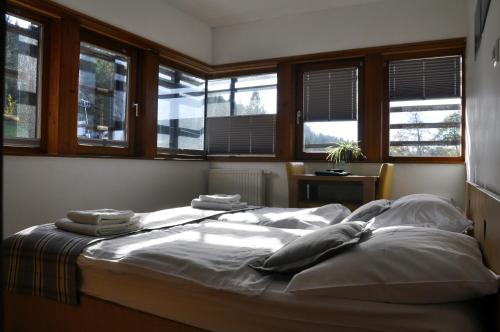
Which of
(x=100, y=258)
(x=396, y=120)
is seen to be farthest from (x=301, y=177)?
(x=100, y=258)

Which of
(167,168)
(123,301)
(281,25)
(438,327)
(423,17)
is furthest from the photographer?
(281,25)

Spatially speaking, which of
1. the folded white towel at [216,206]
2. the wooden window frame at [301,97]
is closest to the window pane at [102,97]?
the folded white towel at [216,206]

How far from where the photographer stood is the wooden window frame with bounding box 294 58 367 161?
383 cm

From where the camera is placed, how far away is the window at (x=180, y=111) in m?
3.96

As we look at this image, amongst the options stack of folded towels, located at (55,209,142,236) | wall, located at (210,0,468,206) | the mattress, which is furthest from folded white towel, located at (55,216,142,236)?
wall, located at (210,0,468,206)

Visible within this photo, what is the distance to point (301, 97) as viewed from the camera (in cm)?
416

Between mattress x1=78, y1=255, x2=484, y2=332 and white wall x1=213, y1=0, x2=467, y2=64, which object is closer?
mattress x1=78, y1=255, x2=484, y2=332

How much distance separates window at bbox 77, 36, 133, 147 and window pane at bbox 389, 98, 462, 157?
2.64 meters

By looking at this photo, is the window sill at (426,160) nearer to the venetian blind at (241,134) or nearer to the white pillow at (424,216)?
the venetian blind at (241,134)

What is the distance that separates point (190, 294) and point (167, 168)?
9.06 feet

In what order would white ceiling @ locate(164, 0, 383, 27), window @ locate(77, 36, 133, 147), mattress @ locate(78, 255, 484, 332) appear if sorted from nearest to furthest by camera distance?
1. mattress @ locate(78, 255, 484, 332)
2. window @ locate(77, 36, 133, 147)
3. white ceiling @ locate(164, 0, 383, 27)

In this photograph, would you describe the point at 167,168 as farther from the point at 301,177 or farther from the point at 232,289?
the point at 232,289

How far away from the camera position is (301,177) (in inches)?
141

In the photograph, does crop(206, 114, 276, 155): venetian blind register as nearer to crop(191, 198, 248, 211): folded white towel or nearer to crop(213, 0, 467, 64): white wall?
crop(213, 0, 467, 64): white wall
